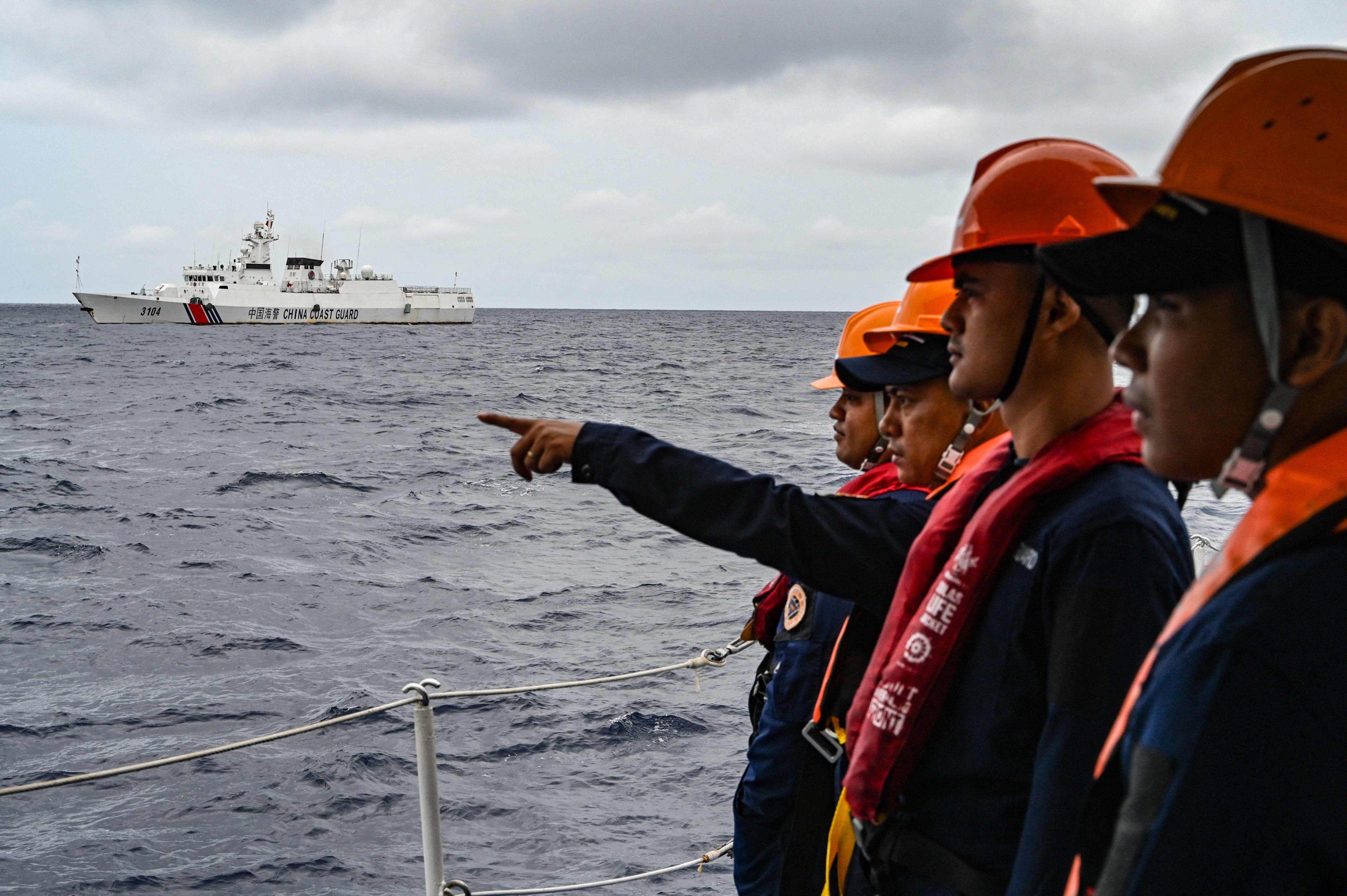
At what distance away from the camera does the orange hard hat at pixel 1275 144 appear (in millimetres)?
879

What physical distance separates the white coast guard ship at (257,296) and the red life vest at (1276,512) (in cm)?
6939

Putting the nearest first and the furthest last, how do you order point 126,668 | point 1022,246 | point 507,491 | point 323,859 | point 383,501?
point 1022,246
point 323,859
point 126,668
point 383,501
point 507,491

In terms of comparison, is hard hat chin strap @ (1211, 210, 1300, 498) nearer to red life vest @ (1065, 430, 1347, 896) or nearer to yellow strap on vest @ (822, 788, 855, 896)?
red life vest @ (1065, 430, 1347, 896)

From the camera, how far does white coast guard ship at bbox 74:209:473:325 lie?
65.2 metres

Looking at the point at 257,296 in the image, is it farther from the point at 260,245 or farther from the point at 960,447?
the point at 960,447

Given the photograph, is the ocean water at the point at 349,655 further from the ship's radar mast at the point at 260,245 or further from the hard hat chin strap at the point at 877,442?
the ship's radar mast at the point at 260,245

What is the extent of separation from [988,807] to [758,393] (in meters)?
29.7

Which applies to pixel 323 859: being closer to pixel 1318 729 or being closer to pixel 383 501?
pixel 1318 729

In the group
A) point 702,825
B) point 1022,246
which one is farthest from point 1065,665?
point 702,825

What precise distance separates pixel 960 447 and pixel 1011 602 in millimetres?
851

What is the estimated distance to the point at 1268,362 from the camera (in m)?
0.90

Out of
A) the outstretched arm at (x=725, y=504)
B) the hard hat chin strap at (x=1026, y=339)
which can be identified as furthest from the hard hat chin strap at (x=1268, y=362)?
the outstretched arm at (x=725, y=504)

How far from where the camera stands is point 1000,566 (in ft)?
4.75

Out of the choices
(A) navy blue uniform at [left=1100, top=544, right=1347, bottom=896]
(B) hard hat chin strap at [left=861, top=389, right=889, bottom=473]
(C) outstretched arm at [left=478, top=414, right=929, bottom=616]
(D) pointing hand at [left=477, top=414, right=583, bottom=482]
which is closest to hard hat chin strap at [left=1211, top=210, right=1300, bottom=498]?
(A) navy blue uniform at [left=1100, top=544, right=1347, bottom=896]
